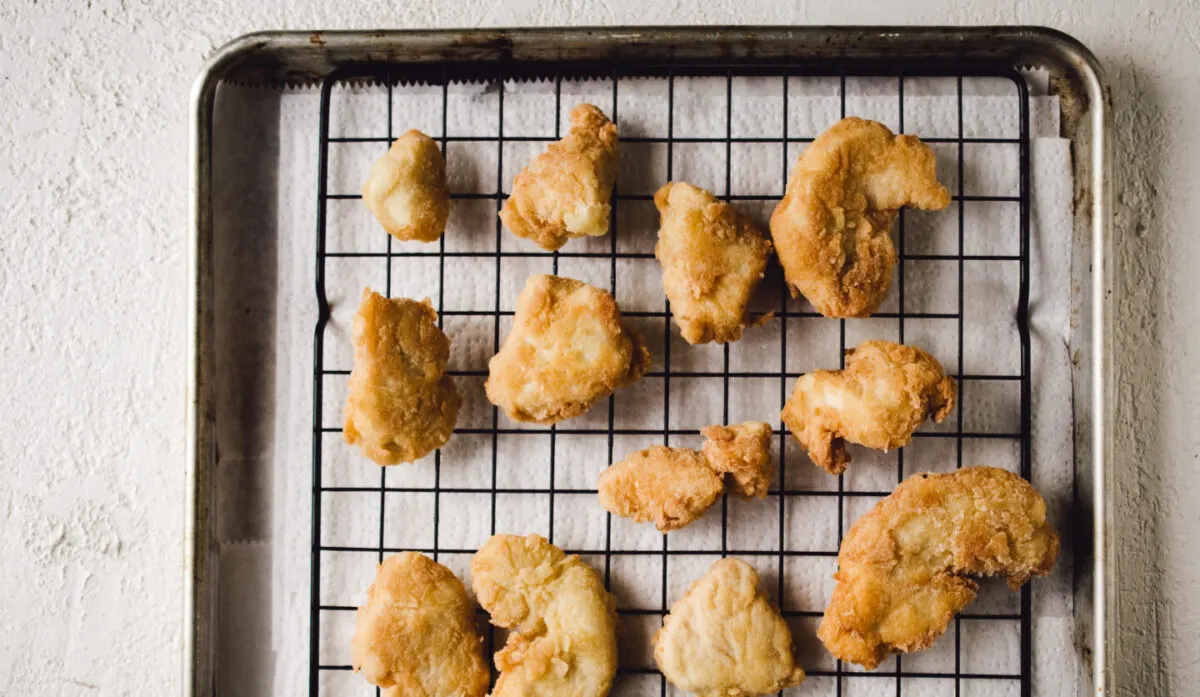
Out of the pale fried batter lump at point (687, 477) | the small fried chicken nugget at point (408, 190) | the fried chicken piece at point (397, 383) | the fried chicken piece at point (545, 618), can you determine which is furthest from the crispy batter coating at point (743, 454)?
the small fried chicken nugget at point (408, 190)

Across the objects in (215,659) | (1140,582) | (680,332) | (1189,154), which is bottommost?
(215,659)

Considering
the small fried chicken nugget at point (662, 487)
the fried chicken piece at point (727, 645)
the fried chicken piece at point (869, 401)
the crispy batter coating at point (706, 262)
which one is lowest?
the fried chicken piece at point (727, 645)

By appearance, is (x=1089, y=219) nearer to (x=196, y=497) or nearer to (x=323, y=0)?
(x=323, y=0)

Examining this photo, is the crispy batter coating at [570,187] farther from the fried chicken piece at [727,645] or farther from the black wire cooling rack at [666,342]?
the fried chicken piece at [727,645]

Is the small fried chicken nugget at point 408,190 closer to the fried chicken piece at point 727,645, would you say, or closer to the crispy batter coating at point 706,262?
the crispy batter coating at point 706,262

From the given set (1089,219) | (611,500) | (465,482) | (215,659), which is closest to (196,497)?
(215,659)

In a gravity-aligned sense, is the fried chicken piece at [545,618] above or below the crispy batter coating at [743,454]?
below

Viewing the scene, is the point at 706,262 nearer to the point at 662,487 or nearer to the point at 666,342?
the point at 666,342

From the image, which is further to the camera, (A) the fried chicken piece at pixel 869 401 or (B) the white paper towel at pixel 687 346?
(B) the white paper towel at pixel 687 346
